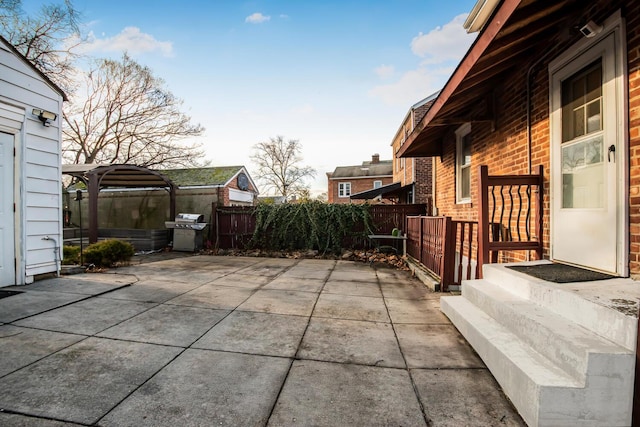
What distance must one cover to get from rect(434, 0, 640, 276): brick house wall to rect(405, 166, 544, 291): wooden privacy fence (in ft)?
0.55

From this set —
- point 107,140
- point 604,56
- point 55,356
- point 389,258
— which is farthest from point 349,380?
point 107,140

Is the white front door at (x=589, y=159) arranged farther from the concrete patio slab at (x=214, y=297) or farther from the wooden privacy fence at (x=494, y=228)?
the concrete patio slab at (x=214, y=297)

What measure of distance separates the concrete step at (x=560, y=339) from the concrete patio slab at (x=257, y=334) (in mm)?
1802

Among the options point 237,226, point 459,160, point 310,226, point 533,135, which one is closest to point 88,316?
point 533,135

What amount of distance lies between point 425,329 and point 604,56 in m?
2.99

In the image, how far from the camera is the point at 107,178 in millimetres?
10633

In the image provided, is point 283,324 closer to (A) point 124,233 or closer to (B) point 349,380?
(B) point 349,380

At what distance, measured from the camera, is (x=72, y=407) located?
5.69 feet

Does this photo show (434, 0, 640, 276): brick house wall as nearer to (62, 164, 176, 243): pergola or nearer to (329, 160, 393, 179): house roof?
(62, 164, 176, 243): pergola

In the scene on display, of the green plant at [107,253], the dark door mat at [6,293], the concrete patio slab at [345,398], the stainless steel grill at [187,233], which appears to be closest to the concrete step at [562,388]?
the concrete patio slab at [345,398]

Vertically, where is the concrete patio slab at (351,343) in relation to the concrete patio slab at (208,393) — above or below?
below

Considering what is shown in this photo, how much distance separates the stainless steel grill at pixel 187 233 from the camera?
385 inches

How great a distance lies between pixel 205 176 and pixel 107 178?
4.08 metres

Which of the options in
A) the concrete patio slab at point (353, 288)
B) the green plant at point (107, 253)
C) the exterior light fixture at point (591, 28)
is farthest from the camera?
the green plant at point (107, 253)
